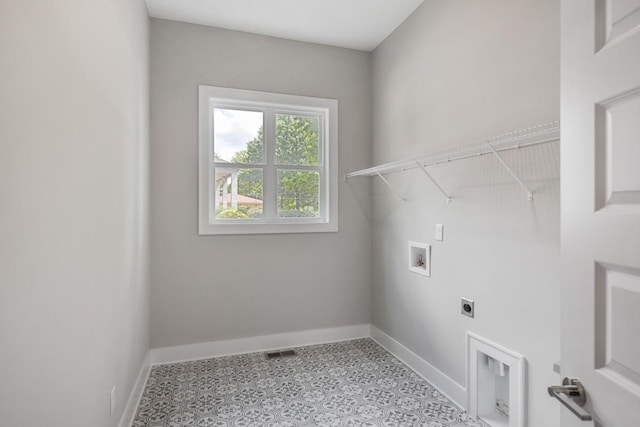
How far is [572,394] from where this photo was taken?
0.85 metres

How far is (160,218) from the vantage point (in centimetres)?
287

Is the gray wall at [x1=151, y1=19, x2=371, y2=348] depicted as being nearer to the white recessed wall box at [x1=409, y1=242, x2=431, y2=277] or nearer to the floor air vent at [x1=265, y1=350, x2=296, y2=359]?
the floor air vent at [x1=265, y1=350, x2=296, y2=359]

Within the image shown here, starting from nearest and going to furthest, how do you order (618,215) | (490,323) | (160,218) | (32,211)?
1. (618,215)
2. (32,211)
3. (490,323)
4. (160,218)

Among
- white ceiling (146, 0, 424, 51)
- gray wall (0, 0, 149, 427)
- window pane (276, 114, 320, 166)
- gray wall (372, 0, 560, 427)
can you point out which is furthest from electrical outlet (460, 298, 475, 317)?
white ceiling (146, 0, 424, 51)

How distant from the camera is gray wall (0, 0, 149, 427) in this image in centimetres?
87

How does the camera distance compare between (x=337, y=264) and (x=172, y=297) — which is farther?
(x=337, y=264)

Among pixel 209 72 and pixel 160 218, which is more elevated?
pixel 209 72

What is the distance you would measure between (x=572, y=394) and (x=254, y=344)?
8.73ft

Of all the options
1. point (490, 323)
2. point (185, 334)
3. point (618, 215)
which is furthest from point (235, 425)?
point (618, 215)

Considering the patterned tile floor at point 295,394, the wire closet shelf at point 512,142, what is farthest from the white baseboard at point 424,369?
the wire closet shelf at point 512,142

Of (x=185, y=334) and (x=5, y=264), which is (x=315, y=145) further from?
(x=5, y=264)

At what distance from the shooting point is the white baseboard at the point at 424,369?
227 centimetres

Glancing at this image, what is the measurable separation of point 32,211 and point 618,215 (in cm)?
144

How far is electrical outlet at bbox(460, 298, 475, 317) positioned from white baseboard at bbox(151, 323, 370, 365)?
1.40 metres
